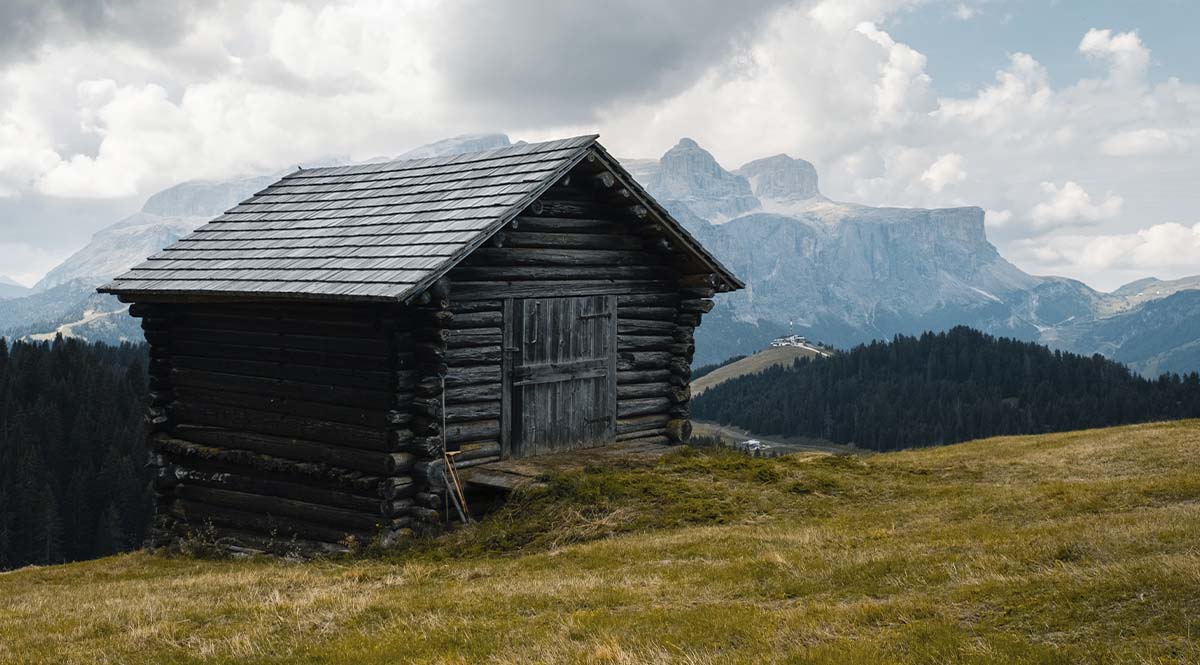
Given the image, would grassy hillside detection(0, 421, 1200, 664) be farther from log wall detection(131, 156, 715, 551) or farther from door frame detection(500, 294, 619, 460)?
door frame detection(500, 294, 619, 460)

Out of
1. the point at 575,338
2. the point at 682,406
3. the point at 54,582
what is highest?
the point at 575,338

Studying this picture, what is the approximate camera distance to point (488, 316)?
1808cm

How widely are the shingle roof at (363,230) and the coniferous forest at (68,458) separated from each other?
5458 centimetres

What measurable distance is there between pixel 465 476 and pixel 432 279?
12.2 ft

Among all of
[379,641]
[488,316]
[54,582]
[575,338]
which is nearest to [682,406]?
[575,338]

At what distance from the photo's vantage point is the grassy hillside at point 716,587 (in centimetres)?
785

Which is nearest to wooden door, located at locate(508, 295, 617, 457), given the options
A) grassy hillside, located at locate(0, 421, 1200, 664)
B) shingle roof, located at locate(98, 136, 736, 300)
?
grassy hillside, located at locate(0, 421, 1200, 664)

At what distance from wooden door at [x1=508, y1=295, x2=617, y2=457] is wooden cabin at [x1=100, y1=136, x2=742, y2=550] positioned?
0.04 metres

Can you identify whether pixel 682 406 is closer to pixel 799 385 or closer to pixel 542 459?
pixel 542 459

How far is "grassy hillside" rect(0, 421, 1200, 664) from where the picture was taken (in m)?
7.85

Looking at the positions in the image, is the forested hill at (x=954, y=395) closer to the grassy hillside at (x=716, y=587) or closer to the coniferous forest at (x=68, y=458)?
the coniferous forest at (x=68, y=458)

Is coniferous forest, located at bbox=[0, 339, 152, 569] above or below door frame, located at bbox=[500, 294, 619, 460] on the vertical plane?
below

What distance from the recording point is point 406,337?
1691 centimetres

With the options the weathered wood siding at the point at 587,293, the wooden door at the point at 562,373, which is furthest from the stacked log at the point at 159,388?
the wooden door at the point at 562,373
